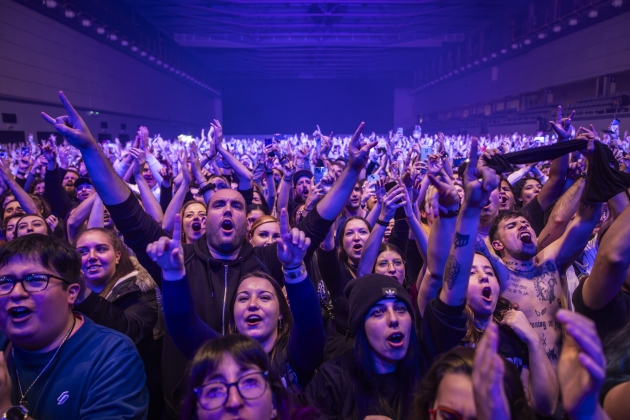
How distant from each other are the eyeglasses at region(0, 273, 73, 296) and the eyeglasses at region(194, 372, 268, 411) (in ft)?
2.34

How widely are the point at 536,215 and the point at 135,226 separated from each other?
3590mm

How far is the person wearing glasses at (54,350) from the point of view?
4.86 feet

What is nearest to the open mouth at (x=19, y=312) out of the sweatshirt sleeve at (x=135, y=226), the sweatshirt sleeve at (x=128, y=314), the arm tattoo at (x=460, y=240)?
the sweatshirt sleeve at (x=128, y=314)

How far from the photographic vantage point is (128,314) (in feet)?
7.48

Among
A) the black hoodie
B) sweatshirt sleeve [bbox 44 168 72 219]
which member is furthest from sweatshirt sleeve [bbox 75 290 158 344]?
sweatshirt sleeve [bbox 44 168 72 219]

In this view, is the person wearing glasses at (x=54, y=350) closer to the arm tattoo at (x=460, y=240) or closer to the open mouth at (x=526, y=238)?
the arm tattoo at (x=460, y=240)

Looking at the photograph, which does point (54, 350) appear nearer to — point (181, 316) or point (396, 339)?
point (181, 316)

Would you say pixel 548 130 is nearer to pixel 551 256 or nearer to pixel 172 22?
pixel 551 256

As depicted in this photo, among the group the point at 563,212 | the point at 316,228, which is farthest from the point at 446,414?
the point at 563,212

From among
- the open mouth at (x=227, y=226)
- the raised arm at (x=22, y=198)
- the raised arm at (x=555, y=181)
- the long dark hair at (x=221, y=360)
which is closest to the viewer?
the long dark hair at (x=221, y=360)

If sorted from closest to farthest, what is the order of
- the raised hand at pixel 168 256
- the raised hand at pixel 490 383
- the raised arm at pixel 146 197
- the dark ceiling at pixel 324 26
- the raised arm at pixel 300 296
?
the raised hand at pixel 490 383
the raised hand at pixel 168 256
the raised arm at pixel 300 296
the raised arm at pixel 146 197
the dark ceiling at pixel 324 26

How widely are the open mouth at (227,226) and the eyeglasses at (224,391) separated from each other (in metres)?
1.24

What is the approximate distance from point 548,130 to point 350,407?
1768 cm

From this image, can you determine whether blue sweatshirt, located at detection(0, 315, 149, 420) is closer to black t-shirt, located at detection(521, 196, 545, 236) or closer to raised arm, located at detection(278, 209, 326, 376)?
raised arm, located at detection(278, 209, 326, 376)
